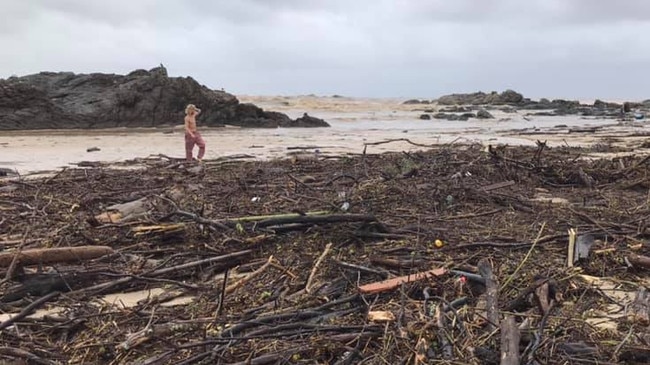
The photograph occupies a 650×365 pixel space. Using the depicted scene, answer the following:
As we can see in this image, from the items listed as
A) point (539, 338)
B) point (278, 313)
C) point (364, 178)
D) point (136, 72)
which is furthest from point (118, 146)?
point (539, 338)

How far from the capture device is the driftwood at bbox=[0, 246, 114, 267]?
4.29 meters

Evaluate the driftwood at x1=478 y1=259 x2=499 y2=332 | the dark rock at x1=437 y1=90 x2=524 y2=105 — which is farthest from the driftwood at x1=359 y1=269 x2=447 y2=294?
the dark rock at x1=437 y1=90 x2=524 y2=105

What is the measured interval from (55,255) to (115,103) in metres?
23.0

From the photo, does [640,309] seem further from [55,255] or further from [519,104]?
[519,104]

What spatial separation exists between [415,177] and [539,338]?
530cm

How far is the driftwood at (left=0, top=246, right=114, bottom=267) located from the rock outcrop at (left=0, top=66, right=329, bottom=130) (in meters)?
21.9

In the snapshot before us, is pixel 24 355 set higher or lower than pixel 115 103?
lower

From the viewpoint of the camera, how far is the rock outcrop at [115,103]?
80.9ft

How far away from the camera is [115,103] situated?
25.9m

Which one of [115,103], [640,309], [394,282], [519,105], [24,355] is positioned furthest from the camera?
[519,105]

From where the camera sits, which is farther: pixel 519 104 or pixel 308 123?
pixel 519 104

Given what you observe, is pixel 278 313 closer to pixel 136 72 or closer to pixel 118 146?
pixel 118 146

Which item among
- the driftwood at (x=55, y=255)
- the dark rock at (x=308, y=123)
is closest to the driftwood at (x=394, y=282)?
the driftwood at (x=55, y=255)

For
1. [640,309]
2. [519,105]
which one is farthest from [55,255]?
[519,105]
